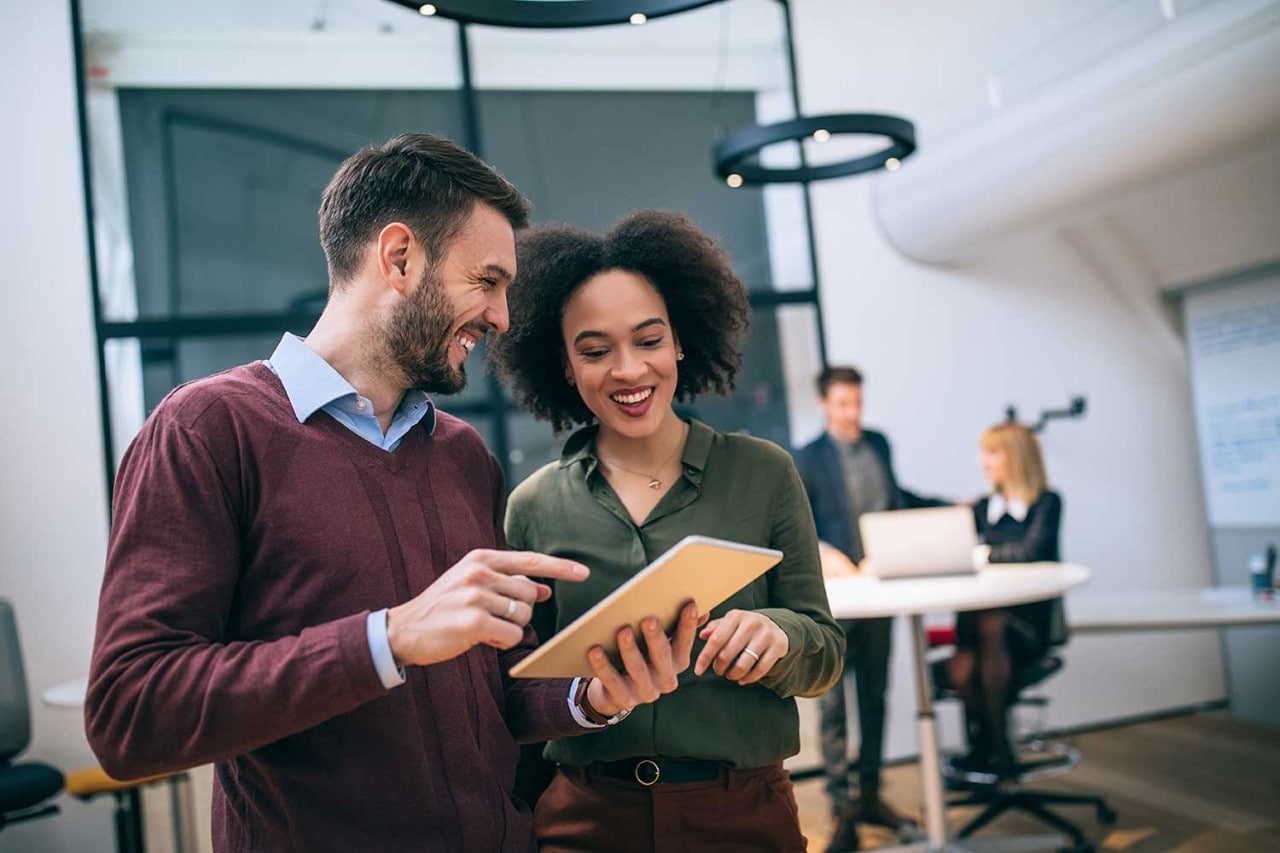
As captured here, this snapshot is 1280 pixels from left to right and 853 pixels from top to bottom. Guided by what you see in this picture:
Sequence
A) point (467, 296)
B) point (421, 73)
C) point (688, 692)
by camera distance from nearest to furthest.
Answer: point (467, 296) → point (688, 692) → point (421, 73)

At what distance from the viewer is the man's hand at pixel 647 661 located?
1.18 metres

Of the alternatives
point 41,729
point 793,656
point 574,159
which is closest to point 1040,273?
point 574,159

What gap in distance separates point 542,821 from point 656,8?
4.70 feet

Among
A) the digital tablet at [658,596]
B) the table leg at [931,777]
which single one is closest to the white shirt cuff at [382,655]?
the digital tablet at [658,596]

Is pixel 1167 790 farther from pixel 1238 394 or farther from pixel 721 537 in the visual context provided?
pixel 721 537

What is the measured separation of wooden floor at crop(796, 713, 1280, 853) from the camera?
12.6ft

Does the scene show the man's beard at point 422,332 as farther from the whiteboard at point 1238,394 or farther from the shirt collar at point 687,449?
the whiteboard at point 1238,394

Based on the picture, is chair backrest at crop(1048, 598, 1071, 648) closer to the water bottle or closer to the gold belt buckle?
the water bottle

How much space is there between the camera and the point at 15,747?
3.93 metres

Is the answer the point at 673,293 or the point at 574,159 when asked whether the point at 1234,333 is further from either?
the point at 673,293

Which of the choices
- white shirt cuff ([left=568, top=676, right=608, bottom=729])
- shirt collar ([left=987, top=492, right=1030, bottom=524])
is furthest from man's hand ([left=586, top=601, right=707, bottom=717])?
shirt collar ([left=987, top=492, right=1030, bottom=524])

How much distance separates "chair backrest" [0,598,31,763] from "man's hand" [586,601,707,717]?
12.0 feet

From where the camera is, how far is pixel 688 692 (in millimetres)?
1505

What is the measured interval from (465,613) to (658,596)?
22 centimetres
